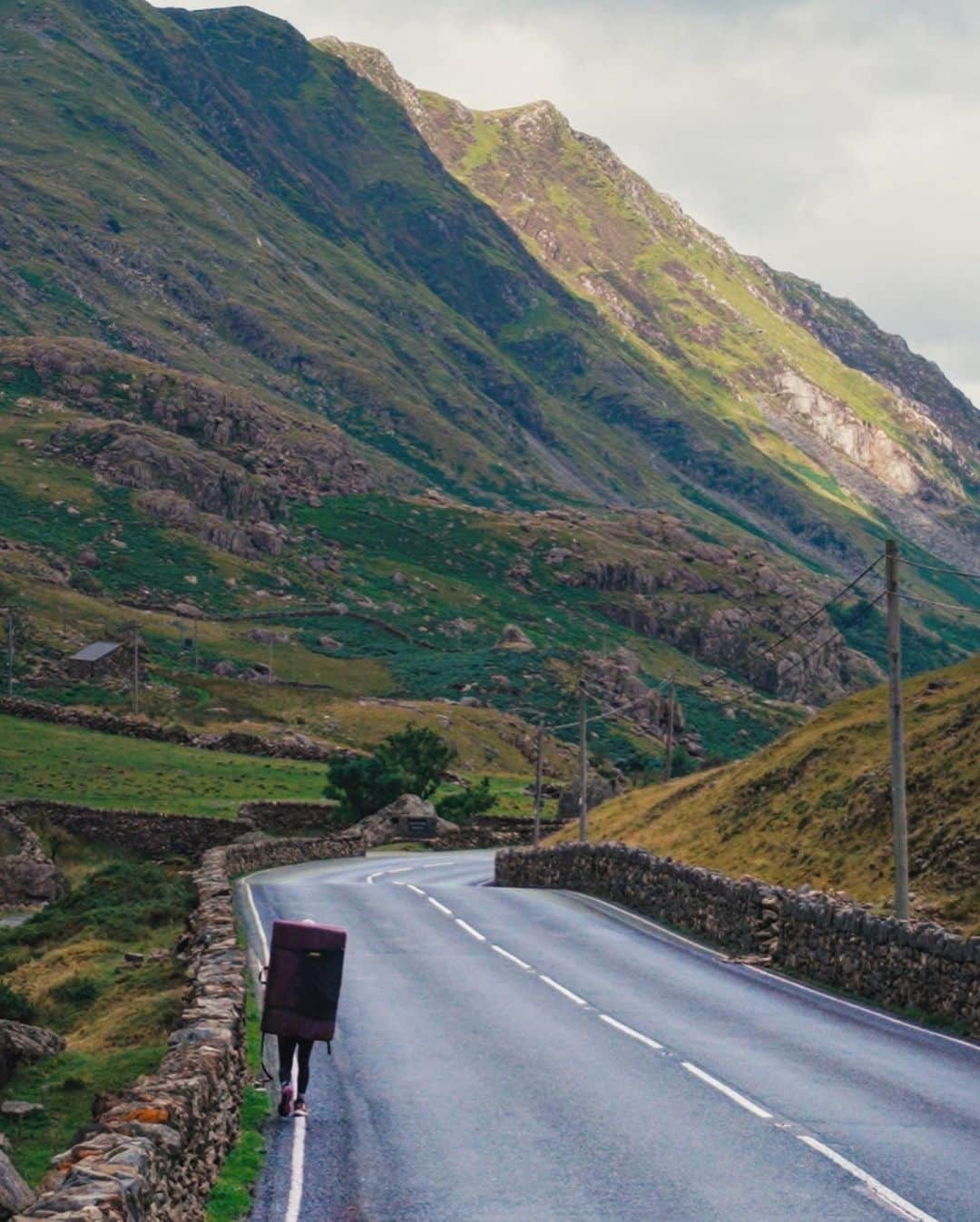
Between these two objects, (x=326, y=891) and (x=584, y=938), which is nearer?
(x=584, y=938)

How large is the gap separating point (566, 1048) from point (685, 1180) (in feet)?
25.7

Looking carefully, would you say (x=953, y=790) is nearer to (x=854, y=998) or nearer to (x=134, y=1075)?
(x=854, y=998)

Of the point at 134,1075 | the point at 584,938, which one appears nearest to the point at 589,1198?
the point at 134,1075

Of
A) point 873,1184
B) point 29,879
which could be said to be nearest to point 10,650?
point 29,879

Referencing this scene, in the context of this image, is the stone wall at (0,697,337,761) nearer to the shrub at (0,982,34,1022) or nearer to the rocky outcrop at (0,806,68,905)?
the rocky outcrop at (0,806,68,905)

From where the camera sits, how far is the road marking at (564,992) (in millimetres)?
27516

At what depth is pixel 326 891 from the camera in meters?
51.3

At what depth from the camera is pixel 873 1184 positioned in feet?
48.6

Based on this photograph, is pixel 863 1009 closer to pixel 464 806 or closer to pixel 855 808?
pixel 855 808

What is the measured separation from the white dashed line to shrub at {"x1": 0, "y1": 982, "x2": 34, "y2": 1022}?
11.0 metres

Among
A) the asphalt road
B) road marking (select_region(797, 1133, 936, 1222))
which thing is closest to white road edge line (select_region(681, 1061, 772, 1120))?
the asphalt road

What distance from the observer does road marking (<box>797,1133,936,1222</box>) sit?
13758 mm

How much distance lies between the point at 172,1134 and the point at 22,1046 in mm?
13240

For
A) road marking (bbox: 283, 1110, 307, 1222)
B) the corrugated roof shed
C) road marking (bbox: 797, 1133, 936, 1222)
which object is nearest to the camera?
road marking (bbox: 797, 1133, 936, 1222)
